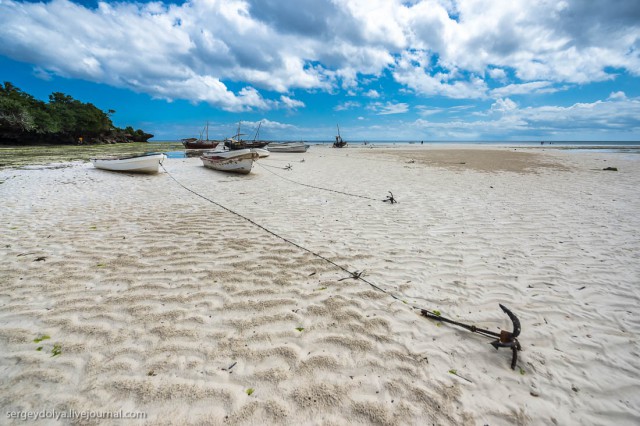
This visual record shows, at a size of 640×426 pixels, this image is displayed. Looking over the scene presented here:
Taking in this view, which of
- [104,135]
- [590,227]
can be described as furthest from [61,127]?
[590,227]

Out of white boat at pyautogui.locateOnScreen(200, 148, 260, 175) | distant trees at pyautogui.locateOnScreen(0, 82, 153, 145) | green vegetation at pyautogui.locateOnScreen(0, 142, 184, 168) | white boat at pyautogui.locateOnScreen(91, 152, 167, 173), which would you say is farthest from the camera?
distant trees at pyautogui.locateOnScreen(0, 82, 153, 145)

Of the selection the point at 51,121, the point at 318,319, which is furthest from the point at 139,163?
the point at 51,121

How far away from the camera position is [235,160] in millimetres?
15945

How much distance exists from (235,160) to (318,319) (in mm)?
14306

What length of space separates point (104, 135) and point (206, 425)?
9073cm

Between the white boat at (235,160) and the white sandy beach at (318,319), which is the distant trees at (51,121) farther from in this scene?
the white sandy beach at (318,319)

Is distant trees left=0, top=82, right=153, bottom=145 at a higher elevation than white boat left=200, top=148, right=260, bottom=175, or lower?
higher

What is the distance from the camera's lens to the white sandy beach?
7.66 ft

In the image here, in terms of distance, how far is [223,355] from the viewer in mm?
2795

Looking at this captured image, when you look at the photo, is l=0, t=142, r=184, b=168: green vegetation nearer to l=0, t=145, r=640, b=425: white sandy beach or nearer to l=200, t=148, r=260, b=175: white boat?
l=200, t=148, r=260, b=175: white boat

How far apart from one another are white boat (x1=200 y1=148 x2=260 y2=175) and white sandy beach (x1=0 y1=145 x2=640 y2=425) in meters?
8.82

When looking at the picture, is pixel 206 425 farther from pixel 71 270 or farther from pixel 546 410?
pixel 71 270

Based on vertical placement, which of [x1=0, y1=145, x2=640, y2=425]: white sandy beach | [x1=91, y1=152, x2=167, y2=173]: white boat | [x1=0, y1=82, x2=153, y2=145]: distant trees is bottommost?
[x1=0, y1=145, x2=640, y2=425]: white sandy beach

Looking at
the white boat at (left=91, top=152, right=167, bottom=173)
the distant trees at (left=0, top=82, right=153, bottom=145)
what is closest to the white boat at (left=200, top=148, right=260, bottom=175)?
Result: the white boat at (left=91, top=152, right=167, bottom=173)
